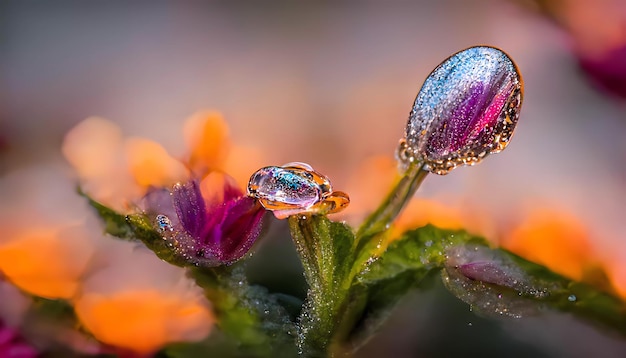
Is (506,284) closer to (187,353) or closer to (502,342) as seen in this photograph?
(502,342)

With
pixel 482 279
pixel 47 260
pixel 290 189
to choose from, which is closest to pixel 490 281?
pixel 482 279

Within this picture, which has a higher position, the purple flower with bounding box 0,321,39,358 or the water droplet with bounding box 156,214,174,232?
the water droplet with bounding box 156,214,174,232

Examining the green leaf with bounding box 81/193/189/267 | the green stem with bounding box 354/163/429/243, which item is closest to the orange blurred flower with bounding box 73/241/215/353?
the green leaf with bounding box 81/193/189/267

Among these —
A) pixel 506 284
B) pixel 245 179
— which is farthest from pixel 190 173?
pixel 506 284

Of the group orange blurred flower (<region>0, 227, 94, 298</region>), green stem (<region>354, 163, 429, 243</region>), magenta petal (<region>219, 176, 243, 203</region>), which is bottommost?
orange blurred flower (<region>0, 227, 94, 298</region>)

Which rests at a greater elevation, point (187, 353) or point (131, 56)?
point (131, 56)

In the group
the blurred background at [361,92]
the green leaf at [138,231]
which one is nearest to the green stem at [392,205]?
the blurred background at [361,92]

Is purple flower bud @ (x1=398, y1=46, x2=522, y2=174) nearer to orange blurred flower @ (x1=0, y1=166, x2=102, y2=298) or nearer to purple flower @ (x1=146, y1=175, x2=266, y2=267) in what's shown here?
purple flower @ (x1=146, y1=175, x2=266, y2=267)
